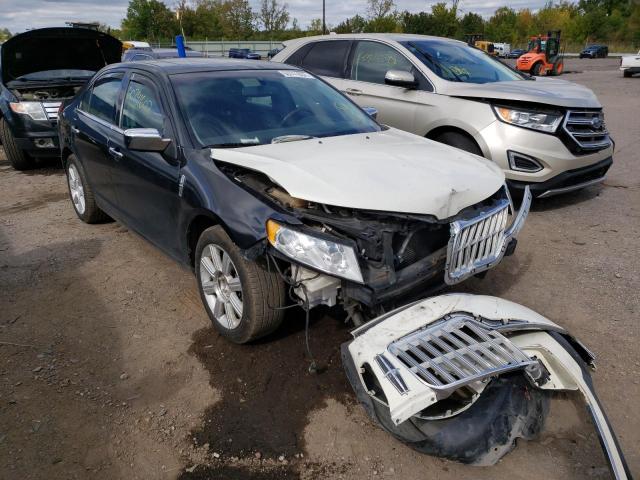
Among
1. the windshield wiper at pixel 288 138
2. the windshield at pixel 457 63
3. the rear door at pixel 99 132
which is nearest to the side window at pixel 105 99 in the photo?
the rear door at pixel 99 132

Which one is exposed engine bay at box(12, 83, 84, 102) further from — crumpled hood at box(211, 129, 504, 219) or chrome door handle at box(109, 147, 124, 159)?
crumpled hood at box(211, 129, 504, 219)

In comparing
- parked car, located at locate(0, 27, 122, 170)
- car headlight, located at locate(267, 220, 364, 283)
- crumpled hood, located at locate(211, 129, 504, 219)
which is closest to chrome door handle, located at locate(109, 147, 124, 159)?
crumpled hood, located at locate(211, 129, 504, 219)

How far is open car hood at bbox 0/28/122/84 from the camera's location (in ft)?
24.3

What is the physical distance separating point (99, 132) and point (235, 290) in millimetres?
2217

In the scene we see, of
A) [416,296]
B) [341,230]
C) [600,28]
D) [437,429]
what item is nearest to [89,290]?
[341,230]

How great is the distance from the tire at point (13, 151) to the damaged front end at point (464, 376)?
708cm

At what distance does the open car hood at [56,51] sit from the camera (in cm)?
740

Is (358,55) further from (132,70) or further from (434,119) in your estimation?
(132,70)

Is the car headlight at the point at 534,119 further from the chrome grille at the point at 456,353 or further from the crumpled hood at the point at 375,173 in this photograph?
the chrome grille at the point at 456,353

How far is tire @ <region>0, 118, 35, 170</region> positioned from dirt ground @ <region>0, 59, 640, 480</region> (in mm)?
3431

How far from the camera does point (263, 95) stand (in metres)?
3.68

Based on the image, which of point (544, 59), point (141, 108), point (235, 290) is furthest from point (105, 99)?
point (544, 59)

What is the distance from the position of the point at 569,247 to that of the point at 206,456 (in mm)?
3663

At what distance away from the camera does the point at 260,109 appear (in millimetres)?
3568
